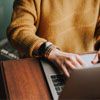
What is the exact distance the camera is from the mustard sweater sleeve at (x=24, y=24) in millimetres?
1048

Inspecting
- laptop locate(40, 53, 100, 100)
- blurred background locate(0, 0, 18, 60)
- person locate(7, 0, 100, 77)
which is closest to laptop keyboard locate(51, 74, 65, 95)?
laptop locate(40, 53, 100, 100)

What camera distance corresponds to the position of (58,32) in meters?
1.20

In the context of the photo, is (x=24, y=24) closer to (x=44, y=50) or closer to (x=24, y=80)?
(x=44, y=50)

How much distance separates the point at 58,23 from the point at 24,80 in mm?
393

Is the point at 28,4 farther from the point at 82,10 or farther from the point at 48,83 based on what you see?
the point at 48,83

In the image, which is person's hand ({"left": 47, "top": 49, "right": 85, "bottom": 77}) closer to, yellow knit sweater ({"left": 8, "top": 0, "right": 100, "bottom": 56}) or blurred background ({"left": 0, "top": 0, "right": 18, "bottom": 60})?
yellow knit sweater ({"left": 8, "top": 0, "right": 100, "bottom": 56})

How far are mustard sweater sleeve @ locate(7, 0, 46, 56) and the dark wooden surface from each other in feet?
0.33

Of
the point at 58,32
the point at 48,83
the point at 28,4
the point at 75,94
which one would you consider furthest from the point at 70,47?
the point at 75,94

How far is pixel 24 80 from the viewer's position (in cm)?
87

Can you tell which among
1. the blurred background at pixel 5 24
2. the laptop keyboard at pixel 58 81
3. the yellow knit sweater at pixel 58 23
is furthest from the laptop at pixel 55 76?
the blurred background at pixel 5 24

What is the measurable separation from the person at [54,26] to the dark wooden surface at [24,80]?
0.08 meters

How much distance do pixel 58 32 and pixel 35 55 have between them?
0.75ft

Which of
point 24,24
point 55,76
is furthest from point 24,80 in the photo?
point 24,24

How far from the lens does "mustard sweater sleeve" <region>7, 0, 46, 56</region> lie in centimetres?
105
